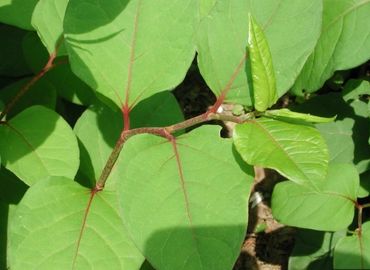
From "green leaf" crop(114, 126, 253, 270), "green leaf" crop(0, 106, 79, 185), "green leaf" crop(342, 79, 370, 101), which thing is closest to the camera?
"green leaf" crop(114, 126, 253, 270)

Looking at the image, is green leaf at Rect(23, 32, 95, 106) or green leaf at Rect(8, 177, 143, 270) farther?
green leaf at Rect(23, 32, 95, 106)

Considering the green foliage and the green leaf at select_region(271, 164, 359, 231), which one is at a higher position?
the green foliage

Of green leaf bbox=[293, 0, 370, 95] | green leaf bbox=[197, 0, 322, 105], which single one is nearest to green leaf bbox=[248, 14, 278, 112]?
green leaf bbox=[197, 0, 322, 105]

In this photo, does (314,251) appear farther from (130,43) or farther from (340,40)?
(130,43)

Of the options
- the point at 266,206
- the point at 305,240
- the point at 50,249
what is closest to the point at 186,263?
the point at 50,249

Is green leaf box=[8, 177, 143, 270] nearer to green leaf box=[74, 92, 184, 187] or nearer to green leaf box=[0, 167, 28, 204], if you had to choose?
green leaf box=[74, 92, 184, 187]

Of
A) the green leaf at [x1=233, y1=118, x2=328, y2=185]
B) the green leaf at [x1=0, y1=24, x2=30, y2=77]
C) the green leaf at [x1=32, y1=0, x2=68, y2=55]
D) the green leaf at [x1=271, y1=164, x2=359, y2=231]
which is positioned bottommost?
the green leaf at [x1=271, y1=164, x2=359, y2=231]

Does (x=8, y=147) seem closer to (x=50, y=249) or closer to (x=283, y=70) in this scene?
(x=50, y=249)

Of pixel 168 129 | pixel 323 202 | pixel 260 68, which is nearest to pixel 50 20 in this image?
pixel 168 129
